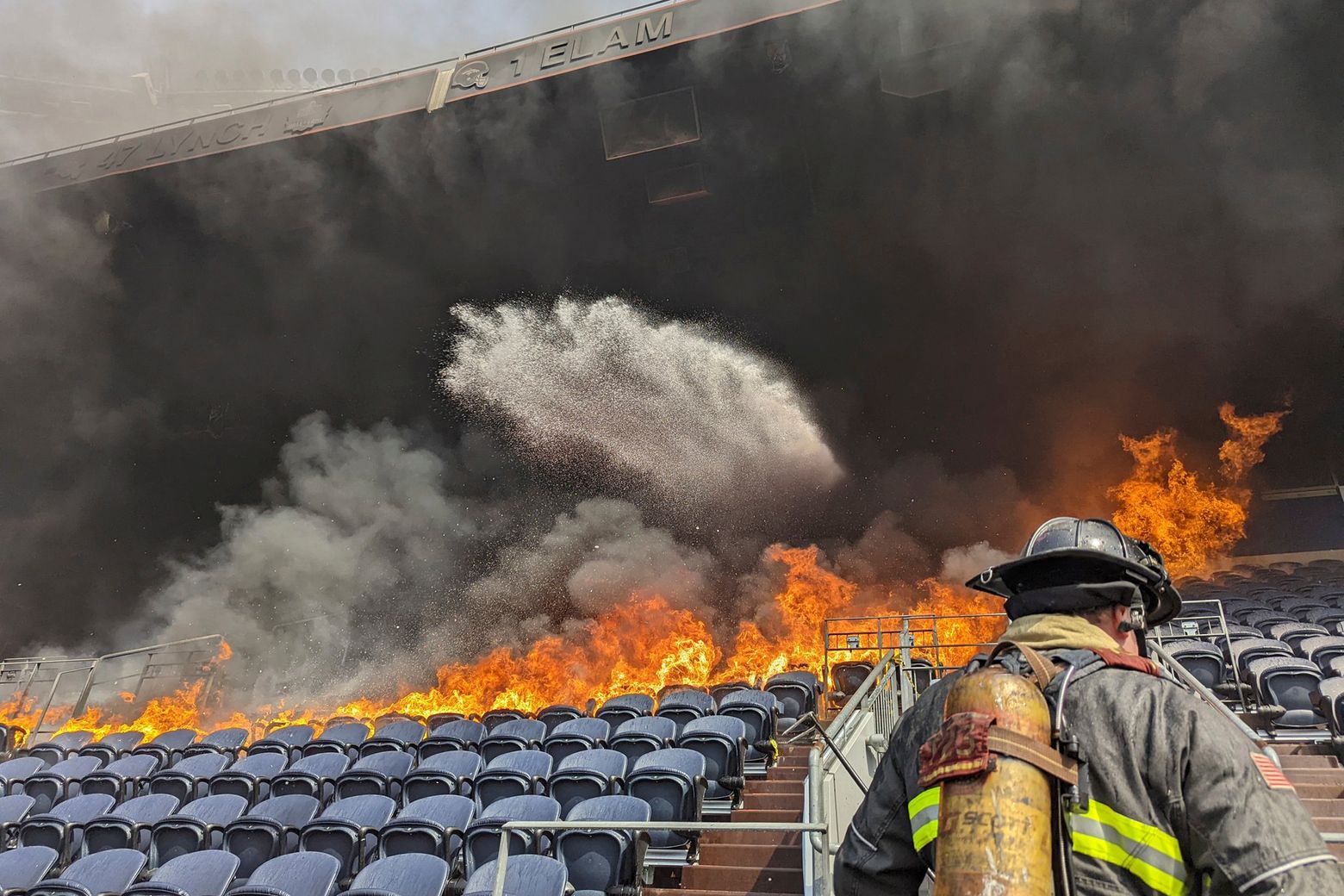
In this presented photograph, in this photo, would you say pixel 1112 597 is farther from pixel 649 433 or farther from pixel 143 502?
pixel 143 502

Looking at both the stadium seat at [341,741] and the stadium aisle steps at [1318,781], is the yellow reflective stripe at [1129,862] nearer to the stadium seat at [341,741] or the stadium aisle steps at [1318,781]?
the stadium aisle steps at [1318,781]

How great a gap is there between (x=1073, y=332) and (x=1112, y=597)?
1946cm

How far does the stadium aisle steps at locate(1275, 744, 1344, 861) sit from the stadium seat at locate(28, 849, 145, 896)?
7.56 metres

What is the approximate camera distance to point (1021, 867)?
1.21 meters

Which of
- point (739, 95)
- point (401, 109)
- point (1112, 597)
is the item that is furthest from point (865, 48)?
point (1112, 597)

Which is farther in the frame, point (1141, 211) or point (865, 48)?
point (1141, 211)

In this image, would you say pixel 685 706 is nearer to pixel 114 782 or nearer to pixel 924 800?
pixel 114 782

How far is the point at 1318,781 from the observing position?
5.74 m

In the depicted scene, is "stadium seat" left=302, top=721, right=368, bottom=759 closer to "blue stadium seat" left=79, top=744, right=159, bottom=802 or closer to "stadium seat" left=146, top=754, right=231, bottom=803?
"stadium seat" left=146, top=754, right=231, bottom=803

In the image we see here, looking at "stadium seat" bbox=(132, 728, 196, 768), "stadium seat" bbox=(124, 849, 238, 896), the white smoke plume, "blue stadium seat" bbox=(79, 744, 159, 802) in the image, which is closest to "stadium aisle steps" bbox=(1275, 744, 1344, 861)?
"stadium seat" bbox=(124, 849, 238, 896)

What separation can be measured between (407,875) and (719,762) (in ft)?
9.43

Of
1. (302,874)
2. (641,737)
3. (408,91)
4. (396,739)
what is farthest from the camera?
(408,91)

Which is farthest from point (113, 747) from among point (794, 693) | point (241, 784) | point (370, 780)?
point (794, 693)

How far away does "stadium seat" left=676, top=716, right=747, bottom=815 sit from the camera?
6.68 m
